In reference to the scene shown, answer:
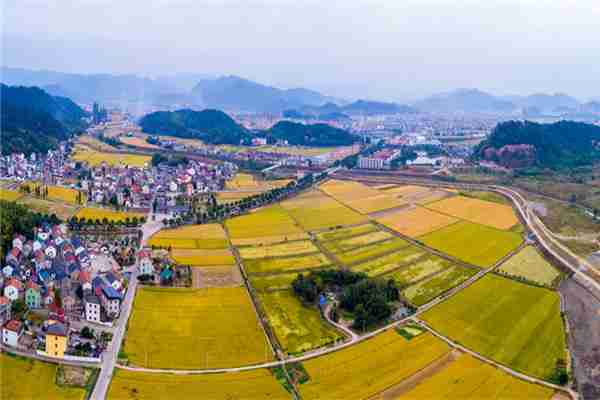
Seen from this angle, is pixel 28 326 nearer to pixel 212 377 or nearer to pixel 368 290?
pixel 212 377

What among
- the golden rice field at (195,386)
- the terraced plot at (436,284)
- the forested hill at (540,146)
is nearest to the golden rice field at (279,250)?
the terraced plot at (436,284)

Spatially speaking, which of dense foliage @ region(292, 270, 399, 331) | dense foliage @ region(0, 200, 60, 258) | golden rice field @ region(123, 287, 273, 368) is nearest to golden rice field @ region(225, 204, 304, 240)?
dense foliage @ region(292, 270, 399, 331)

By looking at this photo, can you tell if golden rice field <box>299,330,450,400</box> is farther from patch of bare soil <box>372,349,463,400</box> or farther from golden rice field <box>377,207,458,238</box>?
golden rice field <box>377,207,458,238</box>

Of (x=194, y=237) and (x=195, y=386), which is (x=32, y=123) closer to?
(x=194, y=237)

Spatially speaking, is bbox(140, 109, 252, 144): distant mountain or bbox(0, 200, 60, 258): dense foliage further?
bbox(140, 109, 252, 144): distant mountain

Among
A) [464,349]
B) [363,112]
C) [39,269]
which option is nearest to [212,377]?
[464,349]

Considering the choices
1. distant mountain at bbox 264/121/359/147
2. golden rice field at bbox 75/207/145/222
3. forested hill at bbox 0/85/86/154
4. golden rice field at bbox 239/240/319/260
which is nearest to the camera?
golden rice field at bbox 239/240/319/260

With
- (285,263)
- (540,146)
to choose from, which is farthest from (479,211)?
(540,146)
